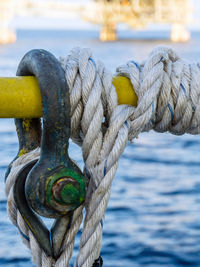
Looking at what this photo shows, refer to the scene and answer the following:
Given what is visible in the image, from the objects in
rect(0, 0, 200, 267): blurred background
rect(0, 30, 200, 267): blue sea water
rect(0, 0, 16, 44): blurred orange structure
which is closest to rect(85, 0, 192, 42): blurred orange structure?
rect(0, 0, 16, 44): blurred orange structure

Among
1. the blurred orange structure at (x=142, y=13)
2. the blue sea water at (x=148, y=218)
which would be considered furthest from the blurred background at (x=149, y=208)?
the blurred orange structure at (x=142, y=13)

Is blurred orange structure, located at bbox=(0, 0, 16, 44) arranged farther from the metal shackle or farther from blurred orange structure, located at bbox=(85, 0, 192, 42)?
the metal shackle

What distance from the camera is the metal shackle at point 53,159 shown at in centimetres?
82

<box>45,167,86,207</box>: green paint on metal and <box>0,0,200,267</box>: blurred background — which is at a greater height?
<box>45,167,86,207</box>: green paint on metal

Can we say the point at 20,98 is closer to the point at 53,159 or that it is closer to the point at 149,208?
the point at 53,159

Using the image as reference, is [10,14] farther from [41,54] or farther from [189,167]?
[41,54]

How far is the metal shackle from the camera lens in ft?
2.68

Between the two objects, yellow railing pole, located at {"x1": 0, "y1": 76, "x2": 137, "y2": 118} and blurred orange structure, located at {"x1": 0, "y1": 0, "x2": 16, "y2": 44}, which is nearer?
yellow railing pole, located at {"x1": 0, "y1": 76, "x2": 137, "y2": 118}

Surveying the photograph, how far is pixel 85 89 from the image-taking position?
0.88 meters

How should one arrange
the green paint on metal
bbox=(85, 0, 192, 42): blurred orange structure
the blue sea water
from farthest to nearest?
bbox=(85, 0, 192, 42): blurred orange structure
the blue sea water
the green paint on metal

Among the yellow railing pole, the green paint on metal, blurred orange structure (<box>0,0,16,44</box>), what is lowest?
blurred orange structure (<box>0,0,16,44</box>)

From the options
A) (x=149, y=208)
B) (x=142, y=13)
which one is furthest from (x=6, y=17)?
(x=149, y=208)

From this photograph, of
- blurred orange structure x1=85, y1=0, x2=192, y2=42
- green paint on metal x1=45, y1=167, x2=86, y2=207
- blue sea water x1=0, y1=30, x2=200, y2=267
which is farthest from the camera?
blurred orange structure x1=85, y1=0, x2=192, y2=42

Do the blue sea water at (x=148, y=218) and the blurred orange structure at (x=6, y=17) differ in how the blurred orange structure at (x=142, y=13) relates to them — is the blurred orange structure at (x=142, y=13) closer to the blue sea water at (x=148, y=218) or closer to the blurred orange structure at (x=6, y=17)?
the blurred orange structure at (x=6, y=17)
